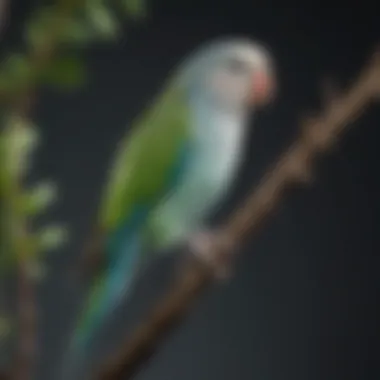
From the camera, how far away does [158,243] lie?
657mm

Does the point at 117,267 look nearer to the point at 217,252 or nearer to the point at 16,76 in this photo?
the point at 217,252

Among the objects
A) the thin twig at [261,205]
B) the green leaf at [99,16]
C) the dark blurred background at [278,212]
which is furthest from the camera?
the dark blurred background at [278,212]

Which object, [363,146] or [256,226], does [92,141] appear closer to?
[363,146]

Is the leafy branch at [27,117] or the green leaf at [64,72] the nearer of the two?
the leafy branch at [27,117]

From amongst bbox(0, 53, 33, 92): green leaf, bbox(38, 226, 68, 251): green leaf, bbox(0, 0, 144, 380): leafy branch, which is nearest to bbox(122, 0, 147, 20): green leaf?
bbox(0, 0, 144, 380): leafy branch

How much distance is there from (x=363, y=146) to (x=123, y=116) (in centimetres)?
32

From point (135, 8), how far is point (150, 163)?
25 cm

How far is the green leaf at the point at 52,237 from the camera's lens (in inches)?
28.9

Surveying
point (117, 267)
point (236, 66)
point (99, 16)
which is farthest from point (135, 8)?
point (117, 267)

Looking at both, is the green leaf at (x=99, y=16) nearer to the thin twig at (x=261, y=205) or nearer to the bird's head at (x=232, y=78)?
the bird's head at (x=232, y=78)

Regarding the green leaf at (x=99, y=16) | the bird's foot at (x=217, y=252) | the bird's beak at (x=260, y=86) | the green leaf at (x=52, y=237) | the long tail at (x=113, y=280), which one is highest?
the green leaf at (x=99, y=16)

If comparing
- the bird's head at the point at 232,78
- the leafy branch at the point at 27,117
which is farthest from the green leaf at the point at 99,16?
the bird's head at the point at 232,78

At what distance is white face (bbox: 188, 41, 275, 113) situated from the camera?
65 centimetres

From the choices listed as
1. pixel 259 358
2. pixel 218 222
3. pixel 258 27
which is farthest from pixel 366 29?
pixel 259 358
